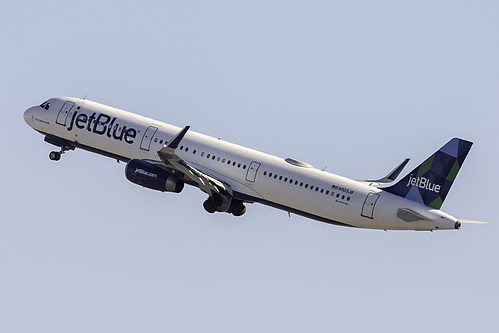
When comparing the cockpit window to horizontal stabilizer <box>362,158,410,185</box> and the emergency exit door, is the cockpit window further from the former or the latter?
the emergency exit door

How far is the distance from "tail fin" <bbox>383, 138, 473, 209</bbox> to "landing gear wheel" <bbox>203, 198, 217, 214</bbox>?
11.8 metres

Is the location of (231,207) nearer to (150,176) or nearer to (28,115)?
(150,176)

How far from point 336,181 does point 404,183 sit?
4.20 m

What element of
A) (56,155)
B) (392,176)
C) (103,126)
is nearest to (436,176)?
(392,176)

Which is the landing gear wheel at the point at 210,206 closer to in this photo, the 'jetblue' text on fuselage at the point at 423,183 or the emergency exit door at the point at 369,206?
the emergency exit door at the point at 369,206

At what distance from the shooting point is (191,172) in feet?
245

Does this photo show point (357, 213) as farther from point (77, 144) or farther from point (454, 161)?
point (77, 144)

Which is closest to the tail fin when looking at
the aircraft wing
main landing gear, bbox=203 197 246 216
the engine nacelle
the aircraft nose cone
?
the aircraft wing

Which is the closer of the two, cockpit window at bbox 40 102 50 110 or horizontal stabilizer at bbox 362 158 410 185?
horizontal stabilizer at bbox 362 158 410 185

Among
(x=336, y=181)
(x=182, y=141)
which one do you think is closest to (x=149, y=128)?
(x=182, y=141)

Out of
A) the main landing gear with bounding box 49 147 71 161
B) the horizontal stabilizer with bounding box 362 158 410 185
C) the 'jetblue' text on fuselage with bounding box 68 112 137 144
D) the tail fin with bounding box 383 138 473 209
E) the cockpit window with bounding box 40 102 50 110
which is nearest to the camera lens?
the tail fin with bounding box 383 138 473 209

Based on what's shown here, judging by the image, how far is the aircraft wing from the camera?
73000 millimetres

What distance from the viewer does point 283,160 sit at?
76.5m

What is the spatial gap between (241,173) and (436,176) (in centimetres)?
1236
